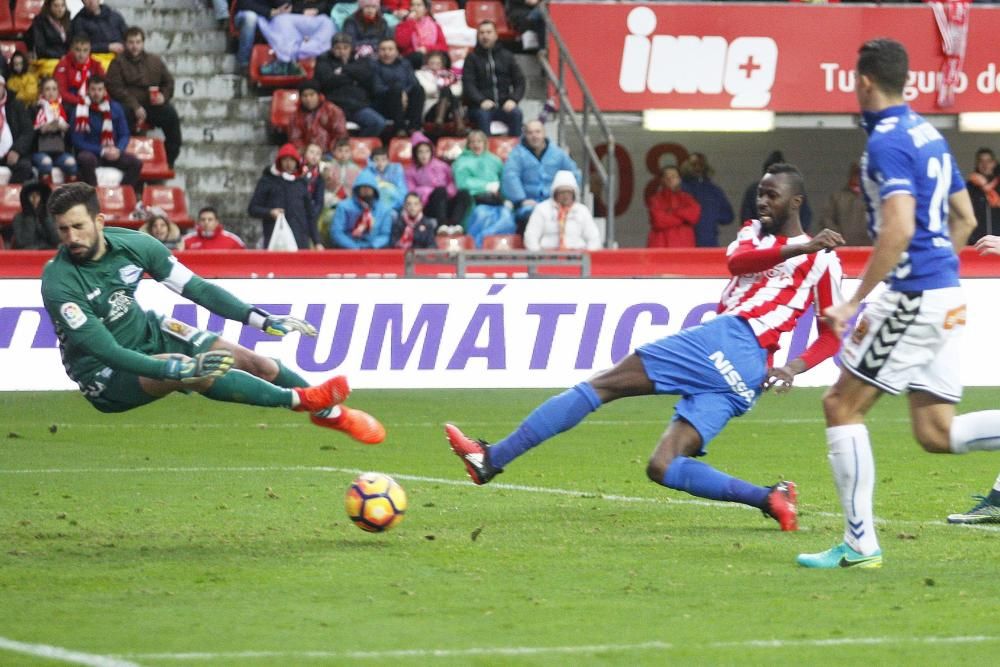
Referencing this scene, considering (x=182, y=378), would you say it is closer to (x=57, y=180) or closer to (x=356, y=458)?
(x=356, y=458)

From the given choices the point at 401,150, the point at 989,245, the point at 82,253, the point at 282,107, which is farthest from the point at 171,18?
the point at 989,245

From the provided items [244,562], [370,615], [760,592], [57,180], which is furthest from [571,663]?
[57,180]

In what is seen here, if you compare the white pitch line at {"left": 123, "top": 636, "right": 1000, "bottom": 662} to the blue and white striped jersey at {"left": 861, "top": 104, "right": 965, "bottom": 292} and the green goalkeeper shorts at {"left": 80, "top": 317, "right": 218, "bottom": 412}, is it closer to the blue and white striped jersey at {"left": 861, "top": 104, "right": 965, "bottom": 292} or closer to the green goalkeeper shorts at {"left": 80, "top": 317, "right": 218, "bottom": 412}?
the blue and white striped jersey at {"left": 861, "top": 104, "right": 965, "bottom": 292}

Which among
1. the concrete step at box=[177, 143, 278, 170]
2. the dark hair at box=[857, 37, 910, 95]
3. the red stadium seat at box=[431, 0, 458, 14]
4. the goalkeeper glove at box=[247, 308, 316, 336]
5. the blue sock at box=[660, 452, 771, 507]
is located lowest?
the concrete step at box=[177, 143, 278, 170]

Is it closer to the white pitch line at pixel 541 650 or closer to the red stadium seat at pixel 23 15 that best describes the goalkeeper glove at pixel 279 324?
the white pitch line at pixel 541 650

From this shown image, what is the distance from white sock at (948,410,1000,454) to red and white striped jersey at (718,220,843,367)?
3.55ft

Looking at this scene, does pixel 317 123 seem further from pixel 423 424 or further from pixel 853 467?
pixel 853 467

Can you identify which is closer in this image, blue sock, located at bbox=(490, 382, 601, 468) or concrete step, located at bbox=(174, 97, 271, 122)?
blue sock, located at bbox=(490, 382, 601, 468)

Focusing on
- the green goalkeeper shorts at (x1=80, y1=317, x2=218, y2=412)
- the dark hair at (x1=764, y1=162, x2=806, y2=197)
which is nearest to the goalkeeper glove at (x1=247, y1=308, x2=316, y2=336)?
the green goalkeeper shorts at (x1=80, y1=317, x2=218, y2=412)

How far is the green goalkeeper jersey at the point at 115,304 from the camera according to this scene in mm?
8297

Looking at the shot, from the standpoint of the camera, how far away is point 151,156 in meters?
20.8

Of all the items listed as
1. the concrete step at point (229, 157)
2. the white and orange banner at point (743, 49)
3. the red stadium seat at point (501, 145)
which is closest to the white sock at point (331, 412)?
the red stadium seat at point (501, 145)

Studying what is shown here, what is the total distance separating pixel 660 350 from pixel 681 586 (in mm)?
1579

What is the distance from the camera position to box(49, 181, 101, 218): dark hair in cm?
838
